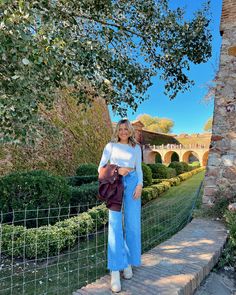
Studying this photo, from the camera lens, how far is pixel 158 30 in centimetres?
464

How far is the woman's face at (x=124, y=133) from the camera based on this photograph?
2.10 meters

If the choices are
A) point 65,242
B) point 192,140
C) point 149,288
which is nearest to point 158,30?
point 65,242

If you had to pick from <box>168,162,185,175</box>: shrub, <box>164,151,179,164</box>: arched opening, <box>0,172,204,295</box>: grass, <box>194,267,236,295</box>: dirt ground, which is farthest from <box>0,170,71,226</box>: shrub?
<box>164,151,179,164</box>: arched opening

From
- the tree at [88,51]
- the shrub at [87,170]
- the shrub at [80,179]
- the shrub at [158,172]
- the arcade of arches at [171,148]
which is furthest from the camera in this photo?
the arcade of arches at [171,148]

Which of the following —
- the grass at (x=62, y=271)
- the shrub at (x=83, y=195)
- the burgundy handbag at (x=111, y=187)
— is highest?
the burgundy handbag at (x=111, y=187)

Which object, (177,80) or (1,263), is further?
(177,80)

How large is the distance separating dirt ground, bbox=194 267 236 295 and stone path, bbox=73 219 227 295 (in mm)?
60

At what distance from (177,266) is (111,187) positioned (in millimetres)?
976

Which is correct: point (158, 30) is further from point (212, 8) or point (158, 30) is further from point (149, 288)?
point (149, 288)

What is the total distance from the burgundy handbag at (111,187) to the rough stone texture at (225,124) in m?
2.43

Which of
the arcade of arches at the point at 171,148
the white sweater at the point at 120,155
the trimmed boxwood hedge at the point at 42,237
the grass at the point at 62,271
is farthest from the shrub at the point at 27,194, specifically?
the arcade of arches at the point at 171,148

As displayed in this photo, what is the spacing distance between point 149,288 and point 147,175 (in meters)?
7.77

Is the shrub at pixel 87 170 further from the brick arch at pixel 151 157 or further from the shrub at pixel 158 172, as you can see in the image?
the brick arch at pixel 151 157

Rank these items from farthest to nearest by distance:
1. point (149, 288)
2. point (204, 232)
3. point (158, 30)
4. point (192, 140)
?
point (192, 140) → point (158, 30) → point (204, 232) → point (149, 288)
